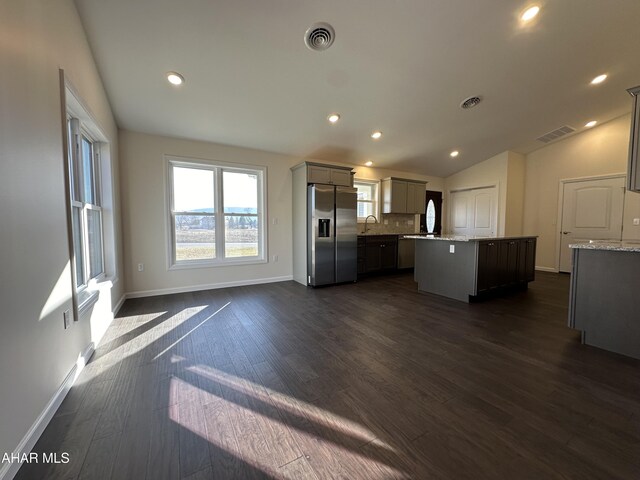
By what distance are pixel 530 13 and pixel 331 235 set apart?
11.6 feet

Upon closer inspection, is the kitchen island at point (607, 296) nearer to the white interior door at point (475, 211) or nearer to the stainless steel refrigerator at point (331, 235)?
the stainless steel refrigerator at point (331, 235)

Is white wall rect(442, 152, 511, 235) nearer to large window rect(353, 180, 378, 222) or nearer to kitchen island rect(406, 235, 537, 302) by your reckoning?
kitchen island rect(406, 235, 537, 302)

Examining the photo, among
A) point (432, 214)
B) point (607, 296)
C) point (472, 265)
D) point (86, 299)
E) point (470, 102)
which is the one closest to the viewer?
point (86, 299)

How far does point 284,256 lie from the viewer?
5.04 metres

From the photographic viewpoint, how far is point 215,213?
14.5 ft

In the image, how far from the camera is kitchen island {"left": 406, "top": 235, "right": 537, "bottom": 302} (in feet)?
11.8

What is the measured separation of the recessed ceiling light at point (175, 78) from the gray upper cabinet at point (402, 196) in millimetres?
Result: 4454

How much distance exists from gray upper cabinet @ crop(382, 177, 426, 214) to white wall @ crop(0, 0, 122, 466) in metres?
5.39

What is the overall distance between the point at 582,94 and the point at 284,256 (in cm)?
556

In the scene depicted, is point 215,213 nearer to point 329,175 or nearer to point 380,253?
point 329,175

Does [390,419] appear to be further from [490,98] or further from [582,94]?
[582,94]

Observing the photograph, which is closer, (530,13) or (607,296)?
(607,296)

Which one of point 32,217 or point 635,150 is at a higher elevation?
point 635,150

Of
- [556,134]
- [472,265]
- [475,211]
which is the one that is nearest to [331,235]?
[472,265]
